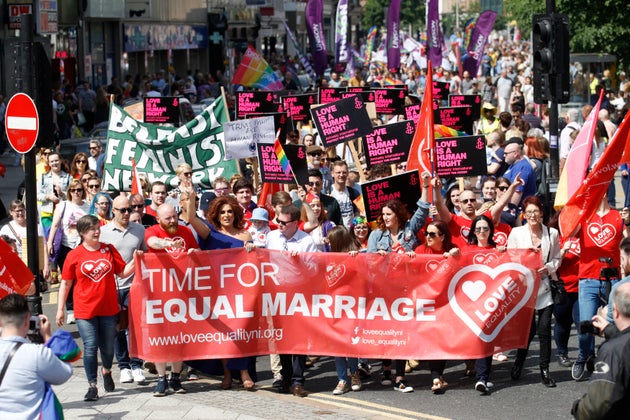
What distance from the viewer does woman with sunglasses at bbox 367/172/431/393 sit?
1084 cm

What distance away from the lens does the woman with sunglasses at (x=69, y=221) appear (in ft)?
45.3

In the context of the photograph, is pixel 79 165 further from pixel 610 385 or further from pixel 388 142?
pixel 610 385

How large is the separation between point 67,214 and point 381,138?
387 centimetres

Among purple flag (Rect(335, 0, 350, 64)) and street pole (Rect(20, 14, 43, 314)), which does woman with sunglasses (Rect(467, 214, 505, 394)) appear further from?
purple flag (Rect(335, 0, 350, 64))

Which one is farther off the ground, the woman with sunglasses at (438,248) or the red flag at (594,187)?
the red flag at (594,187)

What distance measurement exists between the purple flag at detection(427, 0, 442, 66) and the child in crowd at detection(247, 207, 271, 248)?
31.3m

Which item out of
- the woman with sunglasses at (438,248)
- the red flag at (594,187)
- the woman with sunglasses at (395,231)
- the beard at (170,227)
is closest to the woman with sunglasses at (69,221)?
the beard at (170,227)

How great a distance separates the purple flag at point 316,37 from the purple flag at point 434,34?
3753mm

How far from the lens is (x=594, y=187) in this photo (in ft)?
34.7

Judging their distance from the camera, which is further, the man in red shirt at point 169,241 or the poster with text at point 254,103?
the poster with text at point 254,103

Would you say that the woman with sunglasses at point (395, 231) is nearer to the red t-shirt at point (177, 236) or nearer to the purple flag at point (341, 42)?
the red t-shirt at point (177, 236)

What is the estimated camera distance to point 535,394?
10391 millimetres

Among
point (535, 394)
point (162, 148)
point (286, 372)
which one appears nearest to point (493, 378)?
point (535, 394)

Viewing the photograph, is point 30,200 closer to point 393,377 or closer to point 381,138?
point 393,377
